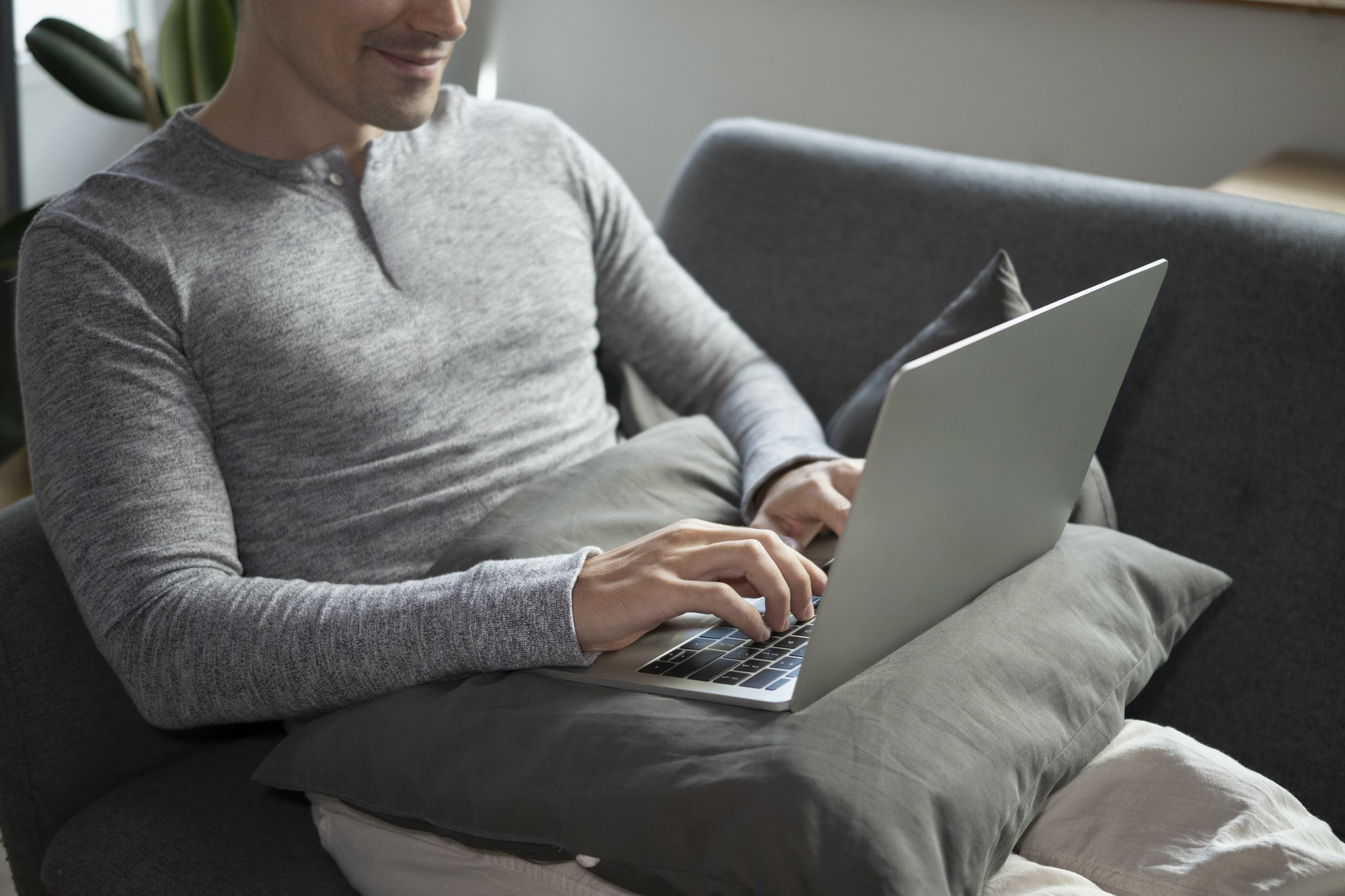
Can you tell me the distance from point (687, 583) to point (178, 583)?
0.42 metres

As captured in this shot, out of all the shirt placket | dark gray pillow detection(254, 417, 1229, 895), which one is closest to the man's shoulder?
the shirt placket

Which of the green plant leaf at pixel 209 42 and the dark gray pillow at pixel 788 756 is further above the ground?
the green plant leaf at pixel 209 42

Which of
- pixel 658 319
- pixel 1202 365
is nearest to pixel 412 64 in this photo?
pixel 658 319

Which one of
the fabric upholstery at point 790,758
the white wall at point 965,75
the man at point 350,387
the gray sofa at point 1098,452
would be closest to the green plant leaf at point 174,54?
the white wall at point 965,75

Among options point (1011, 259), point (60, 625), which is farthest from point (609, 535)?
point (1011, 259)

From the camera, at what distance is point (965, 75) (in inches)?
74.9

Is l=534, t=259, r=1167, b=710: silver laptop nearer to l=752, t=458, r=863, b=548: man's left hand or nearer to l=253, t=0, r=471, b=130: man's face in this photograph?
l=752, t=458, r=863, b=548: man's left hand

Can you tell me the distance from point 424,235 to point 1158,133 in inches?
45.0

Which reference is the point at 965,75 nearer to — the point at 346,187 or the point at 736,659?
the point at 346,187

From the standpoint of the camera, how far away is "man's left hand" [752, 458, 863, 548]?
1.08 metres

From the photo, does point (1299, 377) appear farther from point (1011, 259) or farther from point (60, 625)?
point (60, 625)

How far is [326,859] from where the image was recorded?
3.38ft

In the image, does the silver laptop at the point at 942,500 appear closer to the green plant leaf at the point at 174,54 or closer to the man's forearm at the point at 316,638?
the man's forearm at the point at 316,638

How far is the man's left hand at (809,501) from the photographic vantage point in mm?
1085
